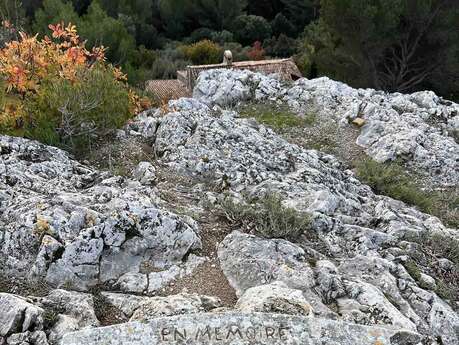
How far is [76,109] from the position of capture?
7668 mm

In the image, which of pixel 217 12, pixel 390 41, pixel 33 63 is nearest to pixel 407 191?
pixel 33 63

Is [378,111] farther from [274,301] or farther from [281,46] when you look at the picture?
[281,46]

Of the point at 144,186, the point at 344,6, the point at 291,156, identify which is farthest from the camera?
the point at 344,6

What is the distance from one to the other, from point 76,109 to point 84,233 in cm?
282

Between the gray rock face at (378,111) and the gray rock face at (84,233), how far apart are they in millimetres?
5723

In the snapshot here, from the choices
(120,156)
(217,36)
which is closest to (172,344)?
(120,156)

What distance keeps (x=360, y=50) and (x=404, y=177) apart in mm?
8629

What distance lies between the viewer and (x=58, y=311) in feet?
15.1

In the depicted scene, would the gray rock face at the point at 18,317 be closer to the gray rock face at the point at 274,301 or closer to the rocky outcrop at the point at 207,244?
the rocky outcrop at the point at 207,244

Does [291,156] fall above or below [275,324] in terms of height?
below

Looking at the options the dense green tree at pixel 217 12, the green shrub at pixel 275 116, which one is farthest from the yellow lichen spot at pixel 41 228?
the dense green tree at pixel 217 12

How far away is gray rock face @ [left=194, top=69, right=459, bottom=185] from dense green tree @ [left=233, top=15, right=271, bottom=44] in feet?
59.3

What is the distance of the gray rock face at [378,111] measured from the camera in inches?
407

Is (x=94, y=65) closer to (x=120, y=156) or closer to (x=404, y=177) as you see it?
(x=120, y=156)
